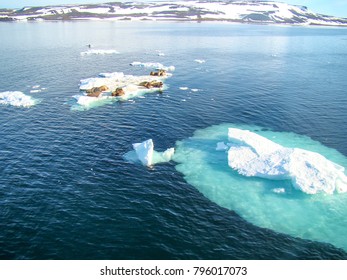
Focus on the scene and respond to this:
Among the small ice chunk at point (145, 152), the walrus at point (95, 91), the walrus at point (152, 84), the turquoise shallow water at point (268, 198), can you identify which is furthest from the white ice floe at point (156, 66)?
the small ice chunk at point (145, 152)

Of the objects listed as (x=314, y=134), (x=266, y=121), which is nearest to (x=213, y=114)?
(x=266, y=121)

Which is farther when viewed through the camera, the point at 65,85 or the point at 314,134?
the point at 65,85

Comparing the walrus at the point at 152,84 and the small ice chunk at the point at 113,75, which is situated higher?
the small ice chunk at the point at 113,75

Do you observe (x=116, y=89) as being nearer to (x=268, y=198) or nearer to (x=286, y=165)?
(x=286, y=165)

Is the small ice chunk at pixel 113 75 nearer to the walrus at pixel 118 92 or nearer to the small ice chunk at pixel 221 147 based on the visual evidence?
the walrus at pixel 118 92

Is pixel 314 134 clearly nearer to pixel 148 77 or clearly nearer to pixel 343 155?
pixel 343 155
